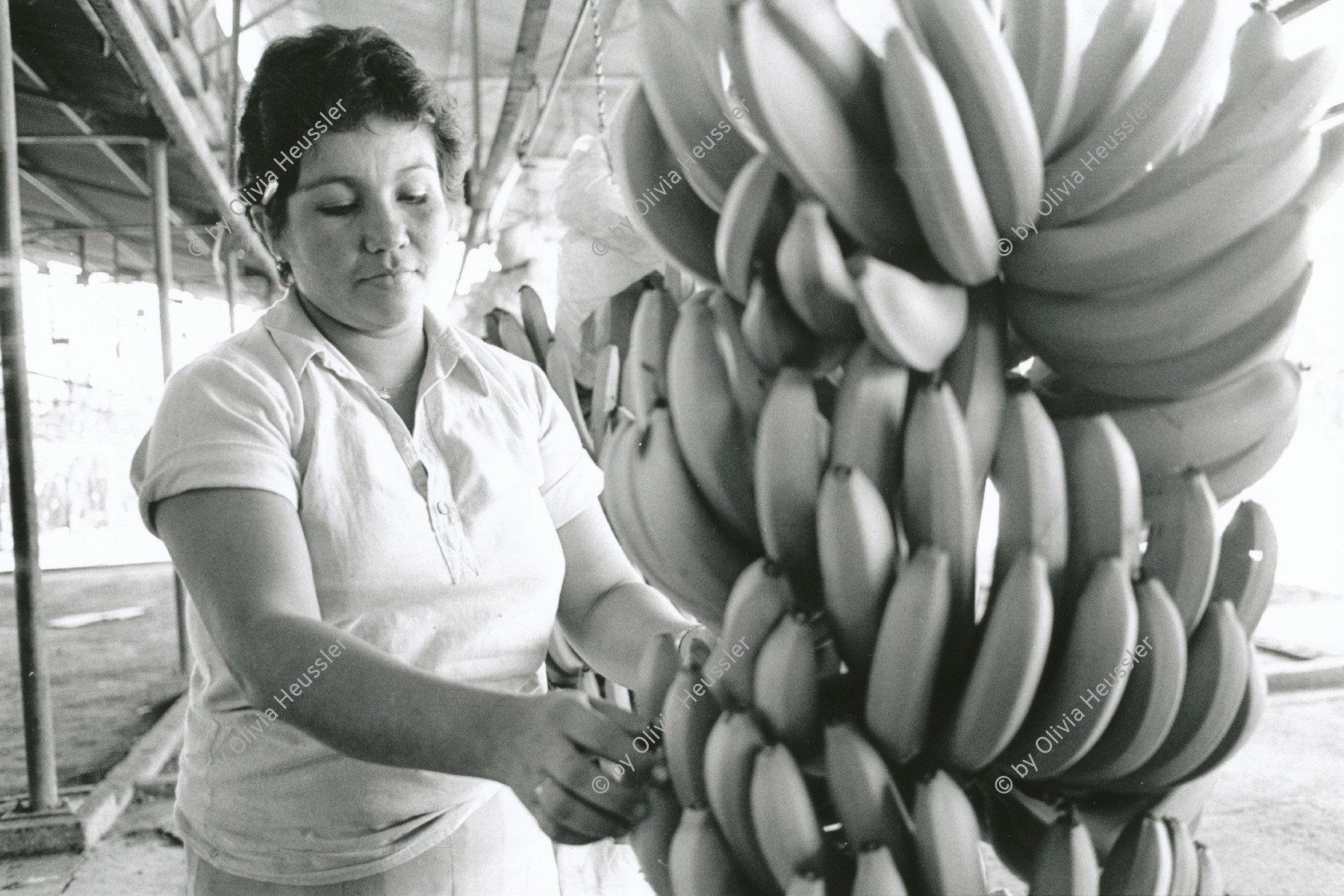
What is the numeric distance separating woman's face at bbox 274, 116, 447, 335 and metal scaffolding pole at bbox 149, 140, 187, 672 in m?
3.20

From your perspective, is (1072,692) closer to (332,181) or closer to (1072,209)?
(1072,209)

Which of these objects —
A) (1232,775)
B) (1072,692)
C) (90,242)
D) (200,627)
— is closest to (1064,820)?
(1072,692)

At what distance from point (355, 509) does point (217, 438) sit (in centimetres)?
15

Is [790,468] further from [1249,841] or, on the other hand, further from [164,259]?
[164,259]

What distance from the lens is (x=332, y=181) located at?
3.38ft

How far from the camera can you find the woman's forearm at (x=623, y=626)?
3.61 feet

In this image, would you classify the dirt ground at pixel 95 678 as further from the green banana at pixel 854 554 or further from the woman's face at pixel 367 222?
the green banana at pixel 854 554

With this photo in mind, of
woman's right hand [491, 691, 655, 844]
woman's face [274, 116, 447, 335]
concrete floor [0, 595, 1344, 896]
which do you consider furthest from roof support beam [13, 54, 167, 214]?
woman's right hand [491, 691, 655, 844]

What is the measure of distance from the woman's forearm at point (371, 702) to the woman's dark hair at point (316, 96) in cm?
51

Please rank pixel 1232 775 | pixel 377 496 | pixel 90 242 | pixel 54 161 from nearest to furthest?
pixel 377 496, pixel 1232 775, pixel 54 161, pixel 90 242

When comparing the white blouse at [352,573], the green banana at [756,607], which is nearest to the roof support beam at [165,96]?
the white blouse at [352,573]

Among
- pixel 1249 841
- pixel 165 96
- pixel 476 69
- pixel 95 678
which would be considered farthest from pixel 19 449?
pixel 1249 841

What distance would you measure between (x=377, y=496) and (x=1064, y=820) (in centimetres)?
70

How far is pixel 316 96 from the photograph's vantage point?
102 centimetres
